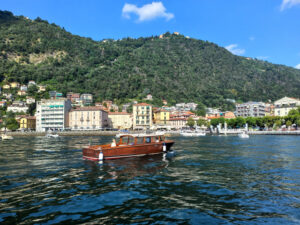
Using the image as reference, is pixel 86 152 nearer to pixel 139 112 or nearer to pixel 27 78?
pixel 139 112

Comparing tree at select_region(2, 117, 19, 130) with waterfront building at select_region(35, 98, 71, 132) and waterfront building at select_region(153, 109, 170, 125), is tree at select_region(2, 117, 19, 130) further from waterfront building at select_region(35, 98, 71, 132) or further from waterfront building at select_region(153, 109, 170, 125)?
waterfront building at select_region(153, 109, 170, 125)

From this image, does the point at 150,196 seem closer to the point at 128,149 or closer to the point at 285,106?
the point at 128,149

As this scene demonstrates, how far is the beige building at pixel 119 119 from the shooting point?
493 ft

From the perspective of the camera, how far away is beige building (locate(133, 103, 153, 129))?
13650cm

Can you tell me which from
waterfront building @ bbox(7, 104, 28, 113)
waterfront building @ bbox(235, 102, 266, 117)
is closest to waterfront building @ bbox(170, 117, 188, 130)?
waterfront building @ bbox(235, 102, 266, 117)

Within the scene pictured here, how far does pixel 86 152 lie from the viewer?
23375 mm

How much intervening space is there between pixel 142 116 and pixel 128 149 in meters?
113

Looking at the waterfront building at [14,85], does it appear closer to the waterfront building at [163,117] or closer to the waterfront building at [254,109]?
the waterfront building at [163,117]

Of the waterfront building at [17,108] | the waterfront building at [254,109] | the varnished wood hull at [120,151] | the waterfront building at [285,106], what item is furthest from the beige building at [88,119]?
the varnished wood hull at [120,151]

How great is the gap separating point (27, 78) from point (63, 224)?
699 feet

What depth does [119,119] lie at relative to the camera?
151125 mm

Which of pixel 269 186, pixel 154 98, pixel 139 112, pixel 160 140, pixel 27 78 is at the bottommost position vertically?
pixel 269 186

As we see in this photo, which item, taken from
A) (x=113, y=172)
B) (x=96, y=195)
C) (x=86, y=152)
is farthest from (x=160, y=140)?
(x=96, y=195)

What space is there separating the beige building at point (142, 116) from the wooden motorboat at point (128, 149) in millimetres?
109198
